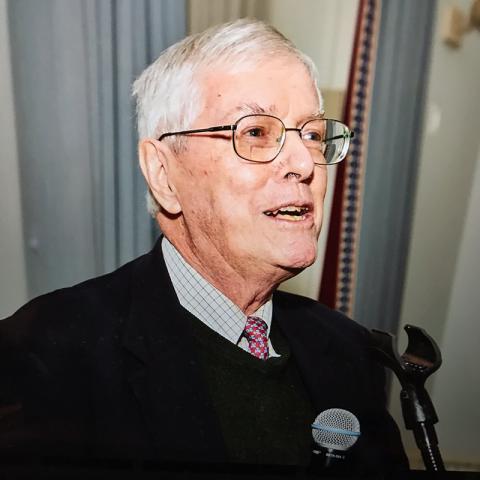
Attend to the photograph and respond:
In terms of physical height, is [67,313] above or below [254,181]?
below

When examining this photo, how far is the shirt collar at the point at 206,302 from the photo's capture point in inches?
42.6

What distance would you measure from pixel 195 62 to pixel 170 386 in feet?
2.16

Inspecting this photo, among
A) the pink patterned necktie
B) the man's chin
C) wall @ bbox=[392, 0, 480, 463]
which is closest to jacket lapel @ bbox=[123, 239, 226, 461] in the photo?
the pink patterned necktie

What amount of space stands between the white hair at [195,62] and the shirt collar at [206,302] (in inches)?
10.9

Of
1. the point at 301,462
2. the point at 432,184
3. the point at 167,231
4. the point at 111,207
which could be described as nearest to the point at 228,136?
the point at 167,231

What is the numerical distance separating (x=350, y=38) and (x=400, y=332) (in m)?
0.89

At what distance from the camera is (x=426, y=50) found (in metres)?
1.46

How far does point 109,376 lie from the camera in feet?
3.19

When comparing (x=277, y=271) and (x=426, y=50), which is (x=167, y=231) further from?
(x=426, y=50)

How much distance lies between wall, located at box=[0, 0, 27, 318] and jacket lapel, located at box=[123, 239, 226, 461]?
12.9 inches

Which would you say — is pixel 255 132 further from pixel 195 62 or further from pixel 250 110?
pixel 195 62

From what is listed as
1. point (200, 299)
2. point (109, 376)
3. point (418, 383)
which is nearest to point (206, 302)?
point (200, 299)

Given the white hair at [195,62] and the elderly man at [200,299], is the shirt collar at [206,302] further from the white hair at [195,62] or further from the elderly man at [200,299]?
the white hair at [195,62]

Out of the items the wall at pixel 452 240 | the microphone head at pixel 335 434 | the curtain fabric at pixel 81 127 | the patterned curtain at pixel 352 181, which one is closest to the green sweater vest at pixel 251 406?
the microphone head at pixel 335 434
